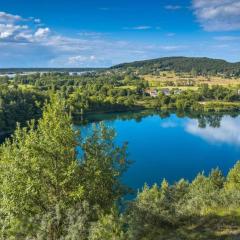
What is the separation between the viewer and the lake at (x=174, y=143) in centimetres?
4750

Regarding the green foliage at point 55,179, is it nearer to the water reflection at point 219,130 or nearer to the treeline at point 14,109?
the water reflection at point 219,130

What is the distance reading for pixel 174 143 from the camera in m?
64.6

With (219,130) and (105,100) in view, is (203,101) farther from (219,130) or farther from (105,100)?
(219,130)

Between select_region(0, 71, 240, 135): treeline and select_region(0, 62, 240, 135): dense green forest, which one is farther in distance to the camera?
select_region(0, 62, 240, 135): dense green forest

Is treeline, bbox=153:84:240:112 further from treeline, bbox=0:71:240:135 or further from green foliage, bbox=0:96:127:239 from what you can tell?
green foliage, bbox=0:96:127:239

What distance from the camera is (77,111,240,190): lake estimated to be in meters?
47.5

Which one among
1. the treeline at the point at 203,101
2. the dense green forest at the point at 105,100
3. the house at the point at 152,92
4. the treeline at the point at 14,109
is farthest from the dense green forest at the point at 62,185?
the house at the point at 152,92

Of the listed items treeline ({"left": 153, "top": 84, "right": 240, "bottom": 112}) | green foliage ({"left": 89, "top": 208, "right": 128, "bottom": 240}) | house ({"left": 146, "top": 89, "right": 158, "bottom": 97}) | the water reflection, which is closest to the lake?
the water reflection

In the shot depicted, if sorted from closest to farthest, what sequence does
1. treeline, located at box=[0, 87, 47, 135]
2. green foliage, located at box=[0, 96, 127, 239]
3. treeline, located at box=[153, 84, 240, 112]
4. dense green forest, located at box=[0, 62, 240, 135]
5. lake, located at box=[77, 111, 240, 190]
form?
1. green foliage, located at box=[0, 96, 127, 239]
2. lake, located at box=[77, 111, 240, 190]
3. treeline, located at box=[0, 87, 47, 135]
4. dense green forest, located at box=[0, 62, 240, 135]
5. treeline, located at box=[153, 84, 240, 112]

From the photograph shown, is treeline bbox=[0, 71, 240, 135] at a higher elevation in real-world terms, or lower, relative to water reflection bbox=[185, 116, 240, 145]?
higher

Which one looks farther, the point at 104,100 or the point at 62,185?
the point at 104,100

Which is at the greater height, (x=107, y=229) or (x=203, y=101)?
(x=107, y=229)

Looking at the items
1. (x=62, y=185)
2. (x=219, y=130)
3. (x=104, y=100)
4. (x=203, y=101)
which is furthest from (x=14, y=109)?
(x=203, y=101)

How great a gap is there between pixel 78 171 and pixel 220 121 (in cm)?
8347
